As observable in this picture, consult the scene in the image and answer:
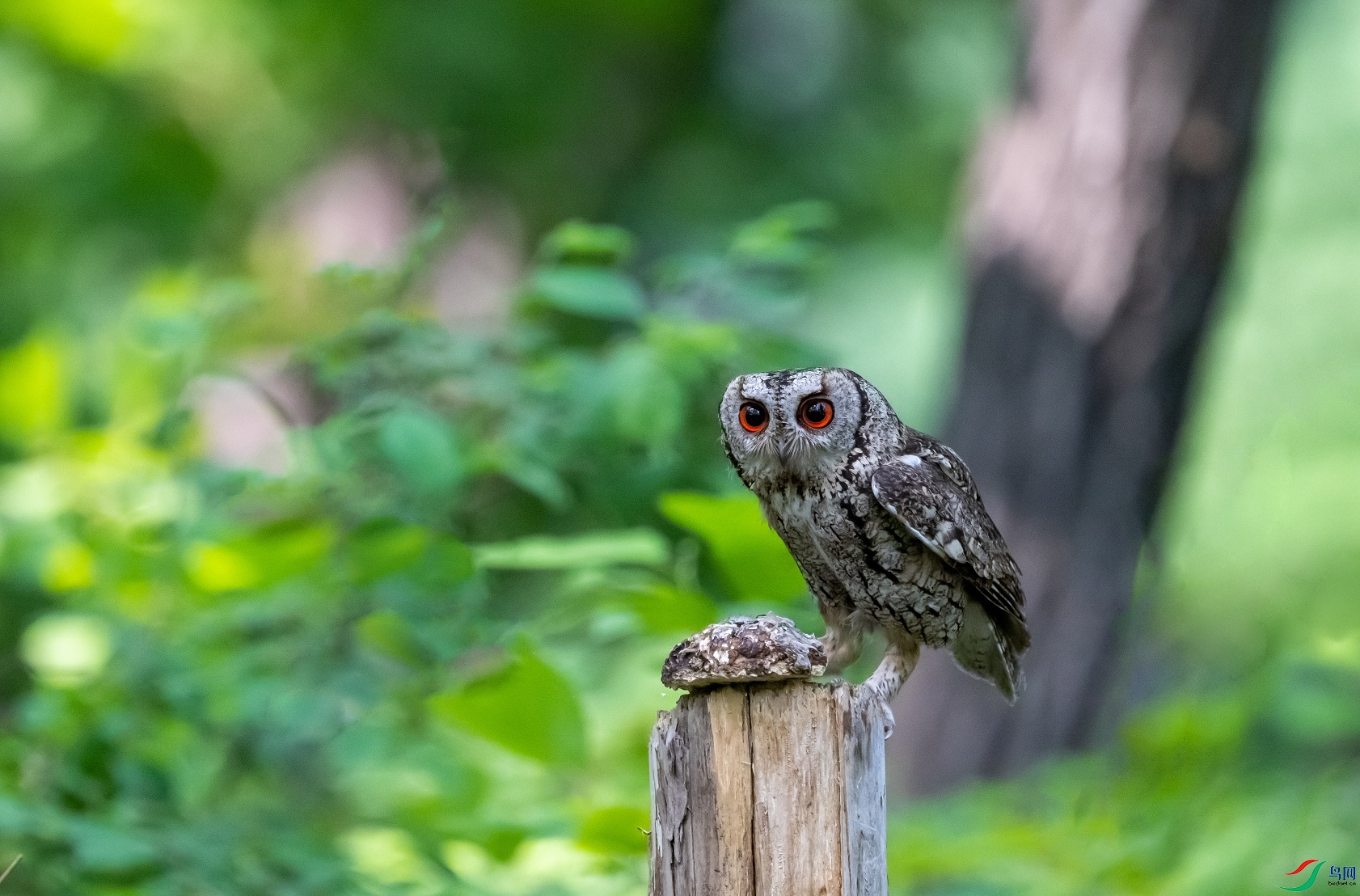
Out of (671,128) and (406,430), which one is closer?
(406,430)

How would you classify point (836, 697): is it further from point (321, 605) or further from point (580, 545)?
point (321, 605)

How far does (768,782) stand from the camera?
5.91 feet

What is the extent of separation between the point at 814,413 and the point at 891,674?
1.69 feet

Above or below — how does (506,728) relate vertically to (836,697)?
above

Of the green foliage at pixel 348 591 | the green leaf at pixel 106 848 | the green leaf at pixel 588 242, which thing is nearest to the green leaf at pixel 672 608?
the green foliage at pixel 348 591

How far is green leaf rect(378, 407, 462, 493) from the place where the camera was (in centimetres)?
260

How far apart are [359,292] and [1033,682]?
113 inches

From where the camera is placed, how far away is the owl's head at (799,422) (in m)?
2.16

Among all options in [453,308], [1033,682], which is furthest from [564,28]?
[1033,682]

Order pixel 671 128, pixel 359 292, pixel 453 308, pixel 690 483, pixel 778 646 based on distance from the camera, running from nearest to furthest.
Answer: pixel 778 646 < pixel 359 292 < pixel 690 483 < pixel 453 308 < pixel 671 128

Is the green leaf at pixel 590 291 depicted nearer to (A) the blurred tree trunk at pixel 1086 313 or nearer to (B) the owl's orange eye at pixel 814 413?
(B) the owl's orange eye at pixel 814 413

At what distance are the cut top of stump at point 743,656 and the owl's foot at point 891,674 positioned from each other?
0.18m

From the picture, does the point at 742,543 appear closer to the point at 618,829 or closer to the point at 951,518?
the point at 951,518

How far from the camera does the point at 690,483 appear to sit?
3465 mm
